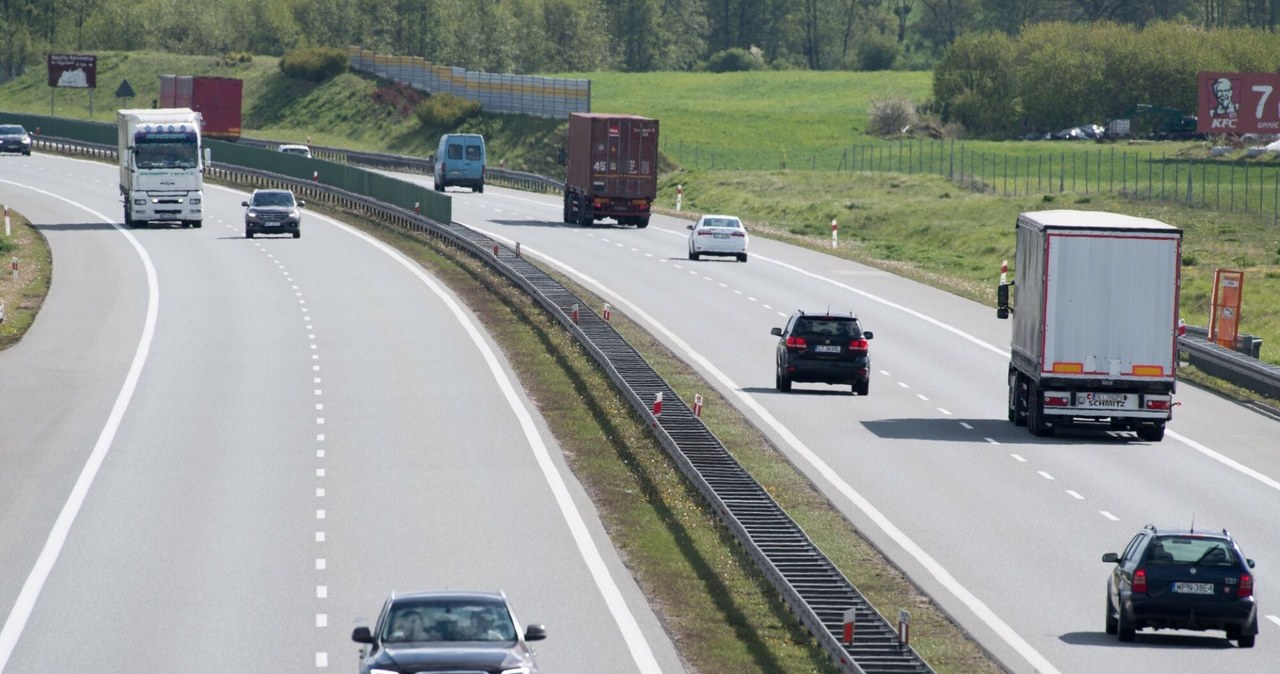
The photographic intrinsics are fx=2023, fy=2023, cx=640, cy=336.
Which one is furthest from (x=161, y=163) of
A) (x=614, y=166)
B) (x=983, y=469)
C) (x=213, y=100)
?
(x=213, y=100)

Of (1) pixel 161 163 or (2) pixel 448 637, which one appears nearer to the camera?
(2) pixel 448 637

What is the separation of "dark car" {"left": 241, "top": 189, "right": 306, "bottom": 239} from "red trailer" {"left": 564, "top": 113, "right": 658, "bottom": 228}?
10.9 metres

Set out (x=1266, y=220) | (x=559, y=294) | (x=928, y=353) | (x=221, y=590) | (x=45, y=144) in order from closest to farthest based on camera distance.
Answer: (x=221, y=590) < (x=928, y=353) < (x=559, y=294) < (x=1266, y=220) < (x=45, y=144)

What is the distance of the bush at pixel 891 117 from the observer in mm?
137500

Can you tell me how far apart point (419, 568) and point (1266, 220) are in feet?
192

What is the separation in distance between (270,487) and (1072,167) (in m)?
77.0

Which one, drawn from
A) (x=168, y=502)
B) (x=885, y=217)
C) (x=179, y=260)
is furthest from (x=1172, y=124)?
(x=168, y=502)

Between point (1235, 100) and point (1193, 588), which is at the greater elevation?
point (1235, 100)

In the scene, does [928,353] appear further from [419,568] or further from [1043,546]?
[419,568]

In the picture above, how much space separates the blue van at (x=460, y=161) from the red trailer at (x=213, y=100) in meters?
24.5

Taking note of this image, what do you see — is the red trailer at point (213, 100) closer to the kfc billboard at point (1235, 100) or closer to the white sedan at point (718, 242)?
the kfc billboard at point (1235, 100)

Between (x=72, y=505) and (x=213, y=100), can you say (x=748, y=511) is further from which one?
(x=213, y=100)

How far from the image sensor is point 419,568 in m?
23.1

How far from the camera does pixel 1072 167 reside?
99.7m
